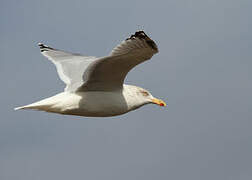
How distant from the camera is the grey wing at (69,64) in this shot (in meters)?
12.4

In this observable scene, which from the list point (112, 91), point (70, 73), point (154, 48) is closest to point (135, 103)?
point (112, 91)

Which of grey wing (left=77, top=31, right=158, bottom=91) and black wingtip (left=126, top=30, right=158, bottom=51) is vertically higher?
black wingtip (left=126, top=30, right=158, bottom=51)

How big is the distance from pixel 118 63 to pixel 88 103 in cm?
116

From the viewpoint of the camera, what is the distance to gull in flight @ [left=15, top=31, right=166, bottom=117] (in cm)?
1071

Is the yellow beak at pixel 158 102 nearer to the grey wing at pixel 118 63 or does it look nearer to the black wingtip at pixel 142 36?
the grey wing at pixel 118 63

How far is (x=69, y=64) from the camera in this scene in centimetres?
1339

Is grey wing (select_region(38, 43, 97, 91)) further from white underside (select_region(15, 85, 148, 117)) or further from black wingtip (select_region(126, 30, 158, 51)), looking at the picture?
black wingtip (select_region(126, 30, 158, 51))

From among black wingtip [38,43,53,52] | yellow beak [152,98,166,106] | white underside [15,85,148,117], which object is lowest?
white underside [15,85,148,117]

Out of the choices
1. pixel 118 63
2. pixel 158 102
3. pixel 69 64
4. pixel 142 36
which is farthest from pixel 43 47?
pixel 142 36

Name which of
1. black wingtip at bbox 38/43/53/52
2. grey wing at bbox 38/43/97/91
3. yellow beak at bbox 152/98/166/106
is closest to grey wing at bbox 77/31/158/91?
grey wing at bbox 38/43/97/91

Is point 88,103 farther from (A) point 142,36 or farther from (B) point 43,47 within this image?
(B) point 43,47

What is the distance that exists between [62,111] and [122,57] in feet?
5.70

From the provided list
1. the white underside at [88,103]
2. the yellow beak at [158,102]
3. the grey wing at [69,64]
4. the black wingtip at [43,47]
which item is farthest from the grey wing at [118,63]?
the black wingtip at [43,47]

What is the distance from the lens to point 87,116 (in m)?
12.2
